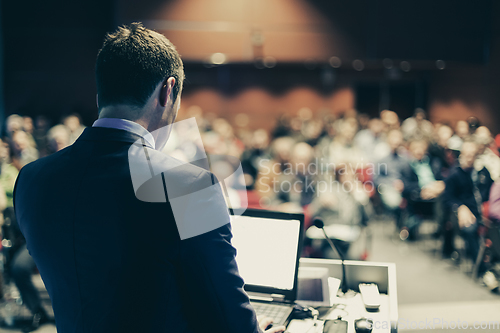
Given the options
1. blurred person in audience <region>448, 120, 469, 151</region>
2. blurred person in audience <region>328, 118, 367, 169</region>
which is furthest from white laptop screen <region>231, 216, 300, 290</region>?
blurred person in audience <region>448, 120, 469, 151</region>

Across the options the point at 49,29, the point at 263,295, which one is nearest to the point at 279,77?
the point at 49,29

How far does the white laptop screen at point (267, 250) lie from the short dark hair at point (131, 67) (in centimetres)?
85

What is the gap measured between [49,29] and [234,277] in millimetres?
9914

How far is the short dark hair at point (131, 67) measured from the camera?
0.84 metres

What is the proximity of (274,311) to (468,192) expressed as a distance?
377 cm

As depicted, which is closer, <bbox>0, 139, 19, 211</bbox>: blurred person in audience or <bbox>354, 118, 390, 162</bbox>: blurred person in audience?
<bbox>0, 139, 19, 211</bbox>: blurred person in audience

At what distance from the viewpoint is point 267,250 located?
1559mm

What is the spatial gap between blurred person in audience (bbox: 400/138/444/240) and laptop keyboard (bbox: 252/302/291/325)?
4.09 metres

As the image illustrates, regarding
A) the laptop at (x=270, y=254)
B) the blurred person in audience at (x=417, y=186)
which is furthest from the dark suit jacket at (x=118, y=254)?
the blurred person in audience at (x=417, y=186)

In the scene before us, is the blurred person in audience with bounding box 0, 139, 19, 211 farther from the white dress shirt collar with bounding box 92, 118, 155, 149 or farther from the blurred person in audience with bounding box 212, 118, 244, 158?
the white dress shirt collar with bounding box 92, 118, 155, 149

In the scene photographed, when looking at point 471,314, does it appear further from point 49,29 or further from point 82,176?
point 49,29

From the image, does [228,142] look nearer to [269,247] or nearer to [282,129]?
[282,129]

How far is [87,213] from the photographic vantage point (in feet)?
2.52

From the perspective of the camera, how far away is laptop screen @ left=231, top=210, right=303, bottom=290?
60.5 inches
